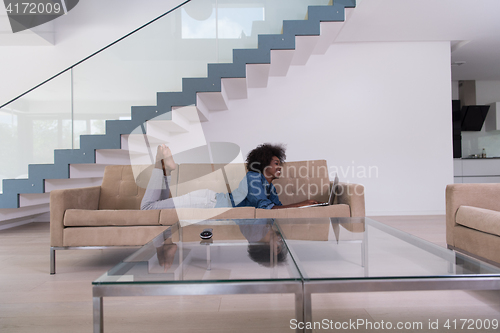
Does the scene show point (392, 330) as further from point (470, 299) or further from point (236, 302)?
point (236, 302)

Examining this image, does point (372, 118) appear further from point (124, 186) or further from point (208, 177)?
point (124, 186)

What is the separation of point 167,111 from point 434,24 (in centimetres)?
366

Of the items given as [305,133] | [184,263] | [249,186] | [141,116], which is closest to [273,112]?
[305,133]

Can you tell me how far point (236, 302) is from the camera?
1735 mm

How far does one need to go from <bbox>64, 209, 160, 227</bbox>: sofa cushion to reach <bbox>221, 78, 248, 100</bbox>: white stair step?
2.08 m

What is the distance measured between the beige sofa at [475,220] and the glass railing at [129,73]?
273 centimetres

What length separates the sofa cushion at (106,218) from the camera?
7.98 ft

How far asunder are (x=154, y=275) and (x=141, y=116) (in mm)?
2916

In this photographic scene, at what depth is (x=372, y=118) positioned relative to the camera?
15.8ft

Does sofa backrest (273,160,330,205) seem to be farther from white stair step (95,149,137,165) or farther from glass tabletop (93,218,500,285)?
white stair step (95,149,137,165)

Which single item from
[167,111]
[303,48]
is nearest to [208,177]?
[167,111]

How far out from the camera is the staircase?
346 cm

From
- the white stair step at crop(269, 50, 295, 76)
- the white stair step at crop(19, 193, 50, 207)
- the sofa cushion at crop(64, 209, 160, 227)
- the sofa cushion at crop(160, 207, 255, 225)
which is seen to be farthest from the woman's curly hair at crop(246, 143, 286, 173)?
the white stair step at crop(19, 193, 50, 207)

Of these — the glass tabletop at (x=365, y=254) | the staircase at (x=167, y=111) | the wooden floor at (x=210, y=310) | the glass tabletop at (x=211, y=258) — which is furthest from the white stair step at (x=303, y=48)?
the wooden floor at (x=210, y=310)
